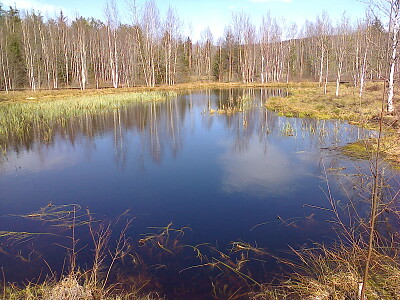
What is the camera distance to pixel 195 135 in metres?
13.7

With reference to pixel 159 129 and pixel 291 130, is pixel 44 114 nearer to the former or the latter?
pixel 159 129

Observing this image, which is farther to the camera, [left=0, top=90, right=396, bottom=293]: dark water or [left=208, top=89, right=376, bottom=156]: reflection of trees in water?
[left=208, top=89, right=376, bottom=156]: reflection of trees in water

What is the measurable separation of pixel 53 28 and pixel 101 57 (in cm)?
776

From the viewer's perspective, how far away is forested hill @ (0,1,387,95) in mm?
33500

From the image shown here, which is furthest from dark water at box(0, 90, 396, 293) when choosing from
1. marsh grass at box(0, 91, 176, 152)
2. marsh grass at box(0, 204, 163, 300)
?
marsh grass at box(0, 91, 176, 152)

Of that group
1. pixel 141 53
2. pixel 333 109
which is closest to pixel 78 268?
pixel 333 109

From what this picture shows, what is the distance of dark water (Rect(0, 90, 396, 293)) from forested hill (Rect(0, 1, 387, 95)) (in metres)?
19.7

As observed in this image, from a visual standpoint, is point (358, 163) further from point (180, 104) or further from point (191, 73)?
point (191, 73)

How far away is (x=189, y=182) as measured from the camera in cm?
794

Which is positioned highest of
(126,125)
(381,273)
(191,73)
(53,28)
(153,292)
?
(53,28)

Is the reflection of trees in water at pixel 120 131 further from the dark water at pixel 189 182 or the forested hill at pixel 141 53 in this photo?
the forested hill at pixel 141 53

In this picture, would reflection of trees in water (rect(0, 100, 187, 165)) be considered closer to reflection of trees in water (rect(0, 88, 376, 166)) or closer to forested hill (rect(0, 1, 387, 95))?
reflection of trees in water (rect(0, 88, 376, 166))

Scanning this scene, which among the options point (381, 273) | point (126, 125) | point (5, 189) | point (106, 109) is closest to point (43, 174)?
point (5, 189)

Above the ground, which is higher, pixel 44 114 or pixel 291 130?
pixel 44 114
